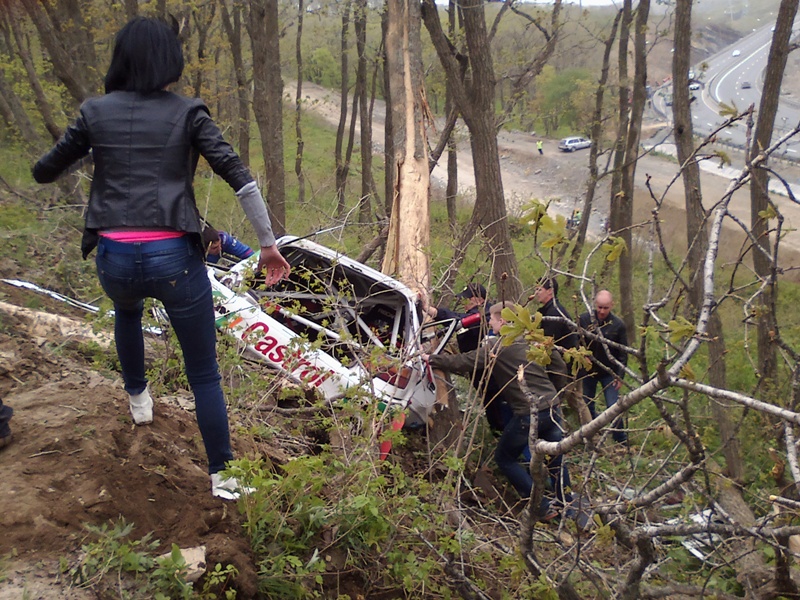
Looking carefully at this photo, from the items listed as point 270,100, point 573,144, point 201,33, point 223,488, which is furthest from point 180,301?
point 573,144

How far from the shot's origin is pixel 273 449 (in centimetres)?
425

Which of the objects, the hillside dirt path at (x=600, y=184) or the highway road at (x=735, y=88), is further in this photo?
the highway road at (x=735, y=88)

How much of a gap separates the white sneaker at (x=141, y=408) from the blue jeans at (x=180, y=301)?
0.36 meters

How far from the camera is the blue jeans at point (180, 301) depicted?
110 inches

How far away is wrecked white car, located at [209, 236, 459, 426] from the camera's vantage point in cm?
518

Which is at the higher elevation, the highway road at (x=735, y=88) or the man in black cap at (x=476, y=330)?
the highway road at (x=735, y=88)

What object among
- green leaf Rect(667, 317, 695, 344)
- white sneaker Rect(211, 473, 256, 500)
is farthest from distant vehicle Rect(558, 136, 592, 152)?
green leaf Rect(667, 317, 695, 344)

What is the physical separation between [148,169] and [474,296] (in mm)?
3606

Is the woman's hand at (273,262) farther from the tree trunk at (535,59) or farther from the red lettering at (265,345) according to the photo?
the tree trunk at (535,59)

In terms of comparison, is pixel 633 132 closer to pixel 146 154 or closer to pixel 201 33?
pixel 146 154

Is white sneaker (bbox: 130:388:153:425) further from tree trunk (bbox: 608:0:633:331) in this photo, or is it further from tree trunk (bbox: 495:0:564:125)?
tree trunk (bbox: 608:0:633:331)

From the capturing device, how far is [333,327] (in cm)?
636

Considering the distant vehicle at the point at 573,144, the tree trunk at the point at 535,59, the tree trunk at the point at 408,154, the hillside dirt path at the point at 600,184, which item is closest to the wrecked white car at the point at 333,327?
the tree trunk at the point at 408,154

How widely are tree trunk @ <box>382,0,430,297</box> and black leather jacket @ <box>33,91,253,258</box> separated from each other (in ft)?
12.7
